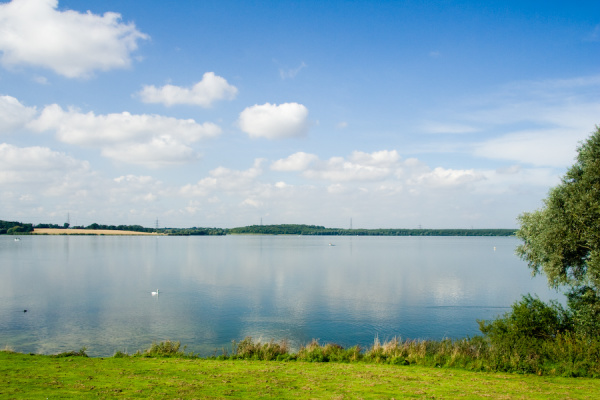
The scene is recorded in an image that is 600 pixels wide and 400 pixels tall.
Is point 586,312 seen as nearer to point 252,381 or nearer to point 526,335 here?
point 526,335

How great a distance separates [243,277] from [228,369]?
47247 mm

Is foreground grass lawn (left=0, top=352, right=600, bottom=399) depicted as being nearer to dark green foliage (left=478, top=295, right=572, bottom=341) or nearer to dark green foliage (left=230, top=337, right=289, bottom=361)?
dark green foliage (left=230, top=337, right=289, bottom=361)

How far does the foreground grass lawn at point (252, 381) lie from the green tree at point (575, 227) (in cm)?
679

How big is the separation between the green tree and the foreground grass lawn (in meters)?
6.79

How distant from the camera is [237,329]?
32.4 meters

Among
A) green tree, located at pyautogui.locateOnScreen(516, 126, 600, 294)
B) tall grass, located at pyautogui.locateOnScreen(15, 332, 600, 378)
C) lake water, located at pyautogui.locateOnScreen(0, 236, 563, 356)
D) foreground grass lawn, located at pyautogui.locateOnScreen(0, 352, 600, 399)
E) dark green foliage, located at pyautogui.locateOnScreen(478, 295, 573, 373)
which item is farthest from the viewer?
lake water, located at pyautogui.locateOnScreen(0, 236, 563, 356)

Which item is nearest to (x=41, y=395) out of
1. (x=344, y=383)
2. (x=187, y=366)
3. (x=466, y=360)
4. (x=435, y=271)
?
(x=187, y=366)

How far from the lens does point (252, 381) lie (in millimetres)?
15461

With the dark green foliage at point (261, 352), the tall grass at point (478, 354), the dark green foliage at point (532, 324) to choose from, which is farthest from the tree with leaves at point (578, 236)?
the dark green foliage at point (261, 352)

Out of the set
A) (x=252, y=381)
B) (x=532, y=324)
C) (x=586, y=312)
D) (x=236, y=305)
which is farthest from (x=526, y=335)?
(x=236, y=305)

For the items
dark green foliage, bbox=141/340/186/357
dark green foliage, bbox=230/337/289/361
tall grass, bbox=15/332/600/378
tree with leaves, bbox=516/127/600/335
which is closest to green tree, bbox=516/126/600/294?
tree with leaves, bbox=516/127/600/335

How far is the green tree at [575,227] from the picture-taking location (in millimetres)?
19828

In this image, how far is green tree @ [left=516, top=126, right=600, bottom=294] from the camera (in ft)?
65.1

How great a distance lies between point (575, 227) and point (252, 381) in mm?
18347
